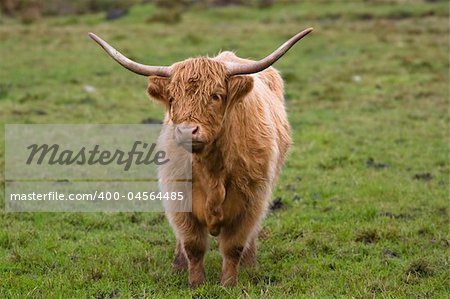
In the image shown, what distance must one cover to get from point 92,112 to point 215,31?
12336mm

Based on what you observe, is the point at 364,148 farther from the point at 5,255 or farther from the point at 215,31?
the point at 215,31

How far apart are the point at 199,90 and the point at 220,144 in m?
0.50

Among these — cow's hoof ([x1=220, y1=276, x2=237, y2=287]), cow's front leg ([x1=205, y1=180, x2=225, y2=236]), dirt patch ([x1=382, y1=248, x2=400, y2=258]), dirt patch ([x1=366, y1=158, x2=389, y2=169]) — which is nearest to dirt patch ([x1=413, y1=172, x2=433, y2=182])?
dirt patch ([x1=366, y1=158, x2=389, y2=169])

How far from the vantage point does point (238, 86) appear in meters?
4.79

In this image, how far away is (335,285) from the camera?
17.5 ft

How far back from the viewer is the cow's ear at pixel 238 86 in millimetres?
4789

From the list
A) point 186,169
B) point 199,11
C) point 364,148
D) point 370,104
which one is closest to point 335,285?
point 186,169

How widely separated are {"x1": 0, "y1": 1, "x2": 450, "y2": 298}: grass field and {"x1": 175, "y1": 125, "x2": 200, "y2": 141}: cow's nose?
4.14ft

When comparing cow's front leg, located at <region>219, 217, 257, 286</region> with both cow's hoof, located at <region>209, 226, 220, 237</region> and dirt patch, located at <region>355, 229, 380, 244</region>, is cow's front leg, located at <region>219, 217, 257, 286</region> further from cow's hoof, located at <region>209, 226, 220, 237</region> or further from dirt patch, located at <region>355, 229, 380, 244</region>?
dirt patch, located at <region>355, 229, 380, 244</region>

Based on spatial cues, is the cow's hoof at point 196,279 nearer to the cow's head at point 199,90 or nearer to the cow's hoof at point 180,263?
the cow's hoof at point 180,263

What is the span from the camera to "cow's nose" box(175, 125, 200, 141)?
175 inches
